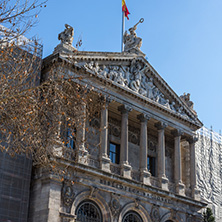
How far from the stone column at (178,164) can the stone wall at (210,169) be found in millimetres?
11294

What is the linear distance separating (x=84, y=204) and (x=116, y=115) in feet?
26.3

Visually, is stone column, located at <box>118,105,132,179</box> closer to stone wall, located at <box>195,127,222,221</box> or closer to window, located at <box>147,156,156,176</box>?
window, located at <box>147,156,156,176</box>

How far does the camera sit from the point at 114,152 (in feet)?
112

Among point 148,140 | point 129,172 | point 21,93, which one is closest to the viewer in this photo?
point 21,93

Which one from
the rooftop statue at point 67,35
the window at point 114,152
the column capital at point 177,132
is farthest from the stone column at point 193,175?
the rooftop statue at point 67,35

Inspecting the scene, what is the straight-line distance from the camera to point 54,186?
26578 mm

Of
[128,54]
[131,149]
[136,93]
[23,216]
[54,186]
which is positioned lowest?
[23,216]

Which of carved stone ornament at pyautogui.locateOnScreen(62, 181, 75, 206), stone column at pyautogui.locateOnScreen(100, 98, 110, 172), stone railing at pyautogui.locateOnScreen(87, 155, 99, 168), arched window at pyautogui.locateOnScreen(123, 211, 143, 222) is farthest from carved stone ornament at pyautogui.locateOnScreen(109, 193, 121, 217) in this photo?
carved stone ornament at pyautogui.locateOnScreen(62, 181, 75, 206)

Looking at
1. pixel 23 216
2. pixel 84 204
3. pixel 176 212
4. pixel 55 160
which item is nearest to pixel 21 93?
pixel 55 160

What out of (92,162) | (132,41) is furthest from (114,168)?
(132,41)

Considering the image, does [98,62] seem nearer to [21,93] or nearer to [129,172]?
[129,172]

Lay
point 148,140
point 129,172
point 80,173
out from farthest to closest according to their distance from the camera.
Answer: point 148,140
point 129,172
point 80,173

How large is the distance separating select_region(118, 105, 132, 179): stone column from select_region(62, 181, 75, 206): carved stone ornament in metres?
4.48

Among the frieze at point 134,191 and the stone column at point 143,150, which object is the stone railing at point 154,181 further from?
the frieze at point 134,191
